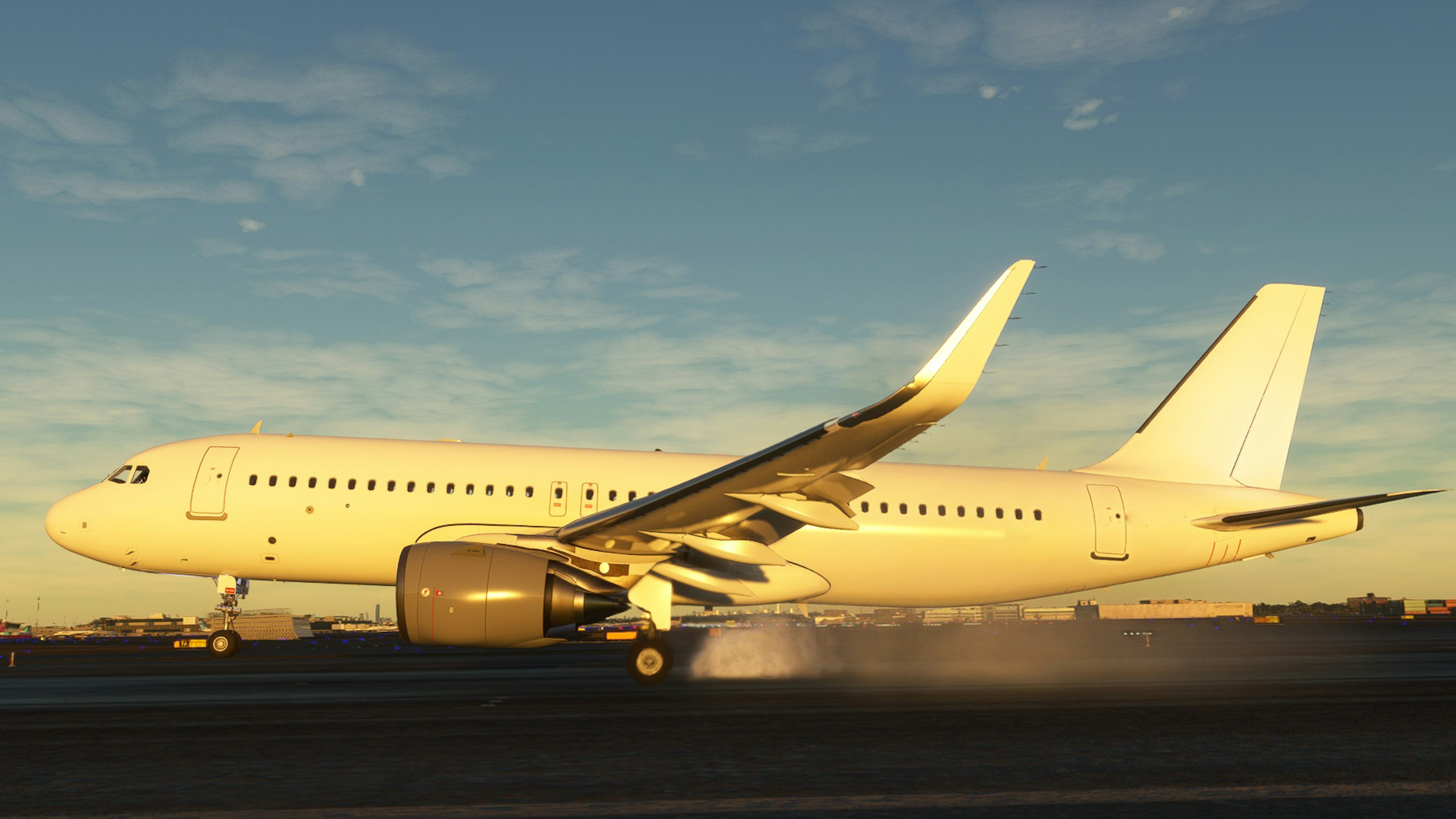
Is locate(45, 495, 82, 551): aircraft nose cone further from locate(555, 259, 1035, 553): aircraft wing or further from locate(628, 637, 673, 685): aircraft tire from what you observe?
locate(628, 637, 673, 685): aircraft tire

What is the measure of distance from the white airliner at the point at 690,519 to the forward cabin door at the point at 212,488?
3cm

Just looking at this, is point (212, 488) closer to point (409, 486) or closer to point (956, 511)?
point (409, 486)

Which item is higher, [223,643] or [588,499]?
[588,499]

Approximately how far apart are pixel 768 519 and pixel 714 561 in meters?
1.13

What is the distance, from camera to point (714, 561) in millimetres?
14898

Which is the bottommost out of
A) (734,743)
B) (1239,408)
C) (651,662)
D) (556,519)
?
(734,743)

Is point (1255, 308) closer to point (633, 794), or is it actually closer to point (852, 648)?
point (852, 648)

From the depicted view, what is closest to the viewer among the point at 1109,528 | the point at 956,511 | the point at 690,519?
the point at 690,519

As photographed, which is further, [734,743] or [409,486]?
[409,486]

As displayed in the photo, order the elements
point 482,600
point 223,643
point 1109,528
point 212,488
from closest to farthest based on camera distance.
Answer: point 482,600, point 212,488, point 1109,528, point 223,643

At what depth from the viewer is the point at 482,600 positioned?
1284 centimetres

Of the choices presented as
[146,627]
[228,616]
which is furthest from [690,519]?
[146,627]

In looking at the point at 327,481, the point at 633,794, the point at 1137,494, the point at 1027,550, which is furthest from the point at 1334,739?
the point at 327,481

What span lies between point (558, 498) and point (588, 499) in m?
0.54
